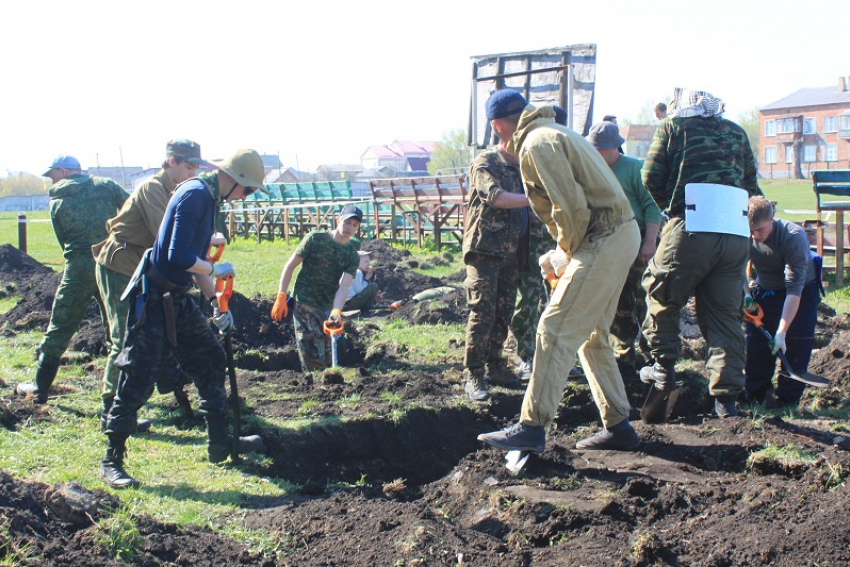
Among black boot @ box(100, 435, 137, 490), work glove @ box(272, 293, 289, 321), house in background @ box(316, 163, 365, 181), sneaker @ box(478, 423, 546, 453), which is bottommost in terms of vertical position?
black boot @ box(100, 435, 137, 490)

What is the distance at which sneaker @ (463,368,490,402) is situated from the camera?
609 cm

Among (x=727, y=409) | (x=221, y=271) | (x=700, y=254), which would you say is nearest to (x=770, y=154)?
(x=727, y=409)

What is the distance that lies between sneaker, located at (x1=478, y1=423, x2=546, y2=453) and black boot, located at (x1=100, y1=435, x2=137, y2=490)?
2.00 m

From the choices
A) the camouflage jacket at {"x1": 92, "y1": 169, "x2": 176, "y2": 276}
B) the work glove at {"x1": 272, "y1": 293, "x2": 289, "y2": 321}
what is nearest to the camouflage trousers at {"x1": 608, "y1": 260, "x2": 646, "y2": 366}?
the work glove at {"x1": 272, "y1": 293, "x2": 289, "y2": 321}

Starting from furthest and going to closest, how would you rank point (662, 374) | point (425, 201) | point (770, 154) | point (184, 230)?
point (770, 154) → point (425, 201) → point (662, 374) → point (184, 230)

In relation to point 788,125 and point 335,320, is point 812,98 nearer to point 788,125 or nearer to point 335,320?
point 788,125

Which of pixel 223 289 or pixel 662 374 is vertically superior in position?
pixel 223 289

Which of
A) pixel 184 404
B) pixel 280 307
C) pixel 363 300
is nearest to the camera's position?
pixel 184 404

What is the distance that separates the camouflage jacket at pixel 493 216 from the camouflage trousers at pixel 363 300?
498cm

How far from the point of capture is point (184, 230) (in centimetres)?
445

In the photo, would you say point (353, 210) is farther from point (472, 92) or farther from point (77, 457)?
point (472, 92)

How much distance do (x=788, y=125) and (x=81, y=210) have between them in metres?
82.0

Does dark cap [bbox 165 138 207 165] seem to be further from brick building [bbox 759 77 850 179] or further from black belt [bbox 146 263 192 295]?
brick building [bbox 759 77 850 179]

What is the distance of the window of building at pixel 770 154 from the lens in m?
Answer: 79.2
